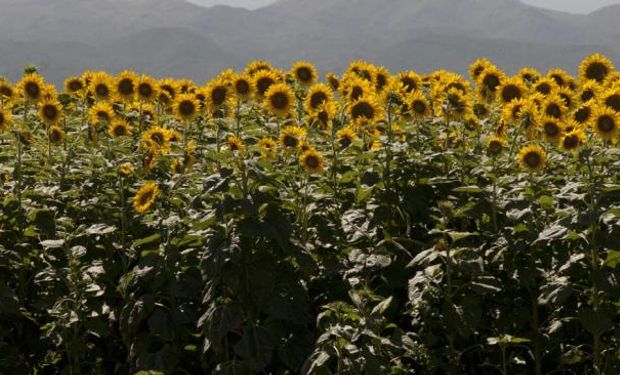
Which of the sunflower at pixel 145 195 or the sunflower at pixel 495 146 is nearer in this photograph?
the sunflower at pixel 145 195

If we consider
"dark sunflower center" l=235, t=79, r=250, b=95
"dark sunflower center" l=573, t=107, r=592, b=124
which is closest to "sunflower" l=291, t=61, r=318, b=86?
"dark sunflower center" l=235, t=79, r=250, b=95

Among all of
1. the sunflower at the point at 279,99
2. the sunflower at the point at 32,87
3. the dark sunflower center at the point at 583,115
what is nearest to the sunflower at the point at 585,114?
the dark sunflower center at the point at 583,115

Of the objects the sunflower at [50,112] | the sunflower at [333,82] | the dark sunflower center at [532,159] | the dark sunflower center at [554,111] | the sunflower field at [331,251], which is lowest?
the sunflower field at [331,251]

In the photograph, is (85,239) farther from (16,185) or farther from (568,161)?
(568,161)

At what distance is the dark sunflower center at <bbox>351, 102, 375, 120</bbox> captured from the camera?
22.1 feet

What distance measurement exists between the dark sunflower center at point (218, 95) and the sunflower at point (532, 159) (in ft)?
7.58

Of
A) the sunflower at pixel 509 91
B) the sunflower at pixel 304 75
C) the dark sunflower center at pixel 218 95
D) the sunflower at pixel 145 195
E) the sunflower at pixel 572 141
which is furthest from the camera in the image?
the sunflower at pixel 304 75

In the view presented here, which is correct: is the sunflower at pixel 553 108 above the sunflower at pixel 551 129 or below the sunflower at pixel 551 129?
above

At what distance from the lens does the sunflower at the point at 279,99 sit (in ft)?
23.1

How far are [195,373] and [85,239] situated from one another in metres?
1.09

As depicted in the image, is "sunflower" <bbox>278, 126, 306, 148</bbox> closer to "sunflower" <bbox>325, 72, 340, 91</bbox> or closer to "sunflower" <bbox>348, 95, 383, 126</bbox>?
"sunflower" <bbox>348, 95, 383, 126</bbox>

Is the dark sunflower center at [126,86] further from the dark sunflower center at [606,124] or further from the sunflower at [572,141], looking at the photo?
the dark sunflower center at [606,124]

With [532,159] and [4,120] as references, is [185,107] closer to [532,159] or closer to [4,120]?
[4,120]

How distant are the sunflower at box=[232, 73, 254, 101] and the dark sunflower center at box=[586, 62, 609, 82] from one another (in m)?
3.13
